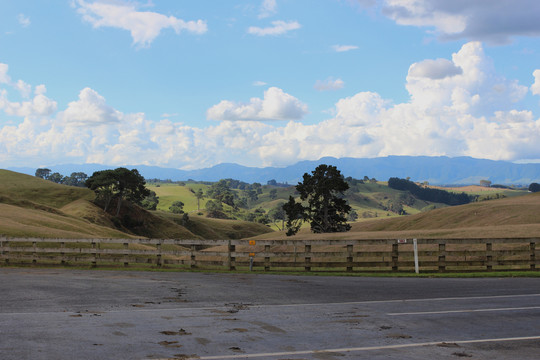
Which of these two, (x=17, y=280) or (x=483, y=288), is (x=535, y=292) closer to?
(x=483, y=288)

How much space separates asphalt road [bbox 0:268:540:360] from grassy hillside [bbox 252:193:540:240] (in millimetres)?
30394

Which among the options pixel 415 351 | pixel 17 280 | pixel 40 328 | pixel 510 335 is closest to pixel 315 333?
pixel 415 351

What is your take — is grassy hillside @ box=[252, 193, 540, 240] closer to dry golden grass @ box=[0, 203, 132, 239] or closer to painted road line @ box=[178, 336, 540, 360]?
dry golden grass @ box=[0, 203, 132, 239]

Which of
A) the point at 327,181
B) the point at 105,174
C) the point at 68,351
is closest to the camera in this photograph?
the point at 68,351

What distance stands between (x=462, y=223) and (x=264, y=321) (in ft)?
205

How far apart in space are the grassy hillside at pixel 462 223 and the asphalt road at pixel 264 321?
99.7ft

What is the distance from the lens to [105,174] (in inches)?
4619

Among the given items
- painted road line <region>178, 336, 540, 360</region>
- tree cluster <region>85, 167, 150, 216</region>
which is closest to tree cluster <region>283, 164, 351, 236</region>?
tree cluster <region>85, 167, 150, 216</region>

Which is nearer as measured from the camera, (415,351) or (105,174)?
(415,351)

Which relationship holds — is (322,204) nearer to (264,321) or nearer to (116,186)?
(116,186)

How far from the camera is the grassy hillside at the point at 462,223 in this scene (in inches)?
1842

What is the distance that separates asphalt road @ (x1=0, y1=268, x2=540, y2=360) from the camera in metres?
8.54

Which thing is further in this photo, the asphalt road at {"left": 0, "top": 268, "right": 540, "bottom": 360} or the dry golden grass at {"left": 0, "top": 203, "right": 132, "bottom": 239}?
the dry golden grass at {"left": 0, "top": 203, "right": 132, "bottom": 239}

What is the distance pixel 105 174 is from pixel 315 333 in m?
114
